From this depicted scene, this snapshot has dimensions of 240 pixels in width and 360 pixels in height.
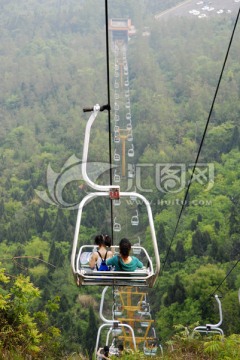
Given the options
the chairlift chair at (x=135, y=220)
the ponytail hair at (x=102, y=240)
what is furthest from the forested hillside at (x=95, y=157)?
the chairlift chair at (x=135, y=220)

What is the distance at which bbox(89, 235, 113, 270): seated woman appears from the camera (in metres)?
5.26

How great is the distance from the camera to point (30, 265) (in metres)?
26.5

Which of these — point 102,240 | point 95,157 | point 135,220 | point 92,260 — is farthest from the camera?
point 95,157

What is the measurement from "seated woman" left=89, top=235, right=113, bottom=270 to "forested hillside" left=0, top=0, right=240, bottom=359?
0.42m

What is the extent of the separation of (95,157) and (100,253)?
34303mm

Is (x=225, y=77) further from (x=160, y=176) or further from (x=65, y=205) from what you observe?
(x=65, y=205)

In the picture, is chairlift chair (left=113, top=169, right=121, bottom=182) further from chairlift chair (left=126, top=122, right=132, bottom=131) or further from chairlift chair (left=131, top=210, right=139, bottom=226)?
chairlift chair (left=126, top=122, right=132, bottom=131)

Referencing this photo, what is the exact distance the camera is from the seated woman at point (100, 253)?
526cm

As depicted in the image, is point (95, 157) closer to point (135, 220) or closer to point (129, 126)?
point (135, 220)

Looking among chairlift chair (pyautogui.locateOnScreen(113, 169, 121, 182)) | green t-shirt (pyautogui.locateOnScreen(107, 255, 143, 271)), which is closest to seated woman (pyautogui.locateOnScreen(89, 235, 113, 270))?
green t-shirt (pyautogui.locateOnScreen(107, 255, 143, 271))

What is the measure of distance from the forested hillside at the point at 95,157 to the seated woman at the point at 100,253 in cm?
42

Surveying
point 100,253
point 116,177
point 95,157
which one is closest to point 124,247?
point 100,253

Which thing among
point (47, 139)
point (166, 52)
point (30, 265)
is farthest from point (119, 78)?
point (30, 265)

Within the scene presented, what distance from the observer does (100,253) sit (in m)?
5.32
